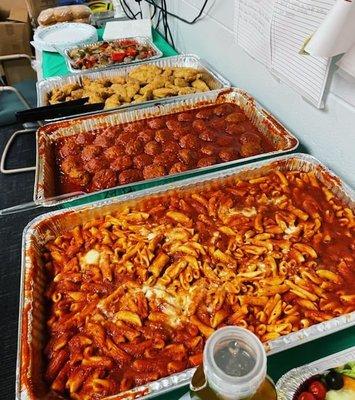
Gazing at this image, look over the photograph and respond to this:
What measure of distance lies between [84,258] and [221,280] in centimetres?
50

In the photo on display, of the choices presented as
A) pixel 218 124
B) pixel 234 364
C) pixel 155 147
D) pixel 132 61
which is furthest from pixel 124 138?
pixel 234 364

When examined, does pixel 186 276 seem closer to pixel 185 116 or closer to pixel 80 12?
pixel 185 116

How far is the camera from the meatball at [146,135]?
201cm

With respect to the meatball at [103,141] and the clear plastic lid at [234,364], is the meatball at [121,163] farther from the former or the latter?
the clear plastic lid at [234,364]

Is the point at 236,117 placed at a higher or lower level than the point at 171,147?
higher

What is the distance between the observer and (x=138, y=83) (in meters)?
2.52

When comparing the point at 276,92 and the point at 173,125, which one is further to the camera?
the point at 173,125

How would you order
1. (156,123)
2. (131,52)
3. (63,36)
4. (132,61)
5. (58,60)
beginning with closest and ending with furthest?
(156,123) → (132,61) → (131,52) → (58,60) → (63,36)

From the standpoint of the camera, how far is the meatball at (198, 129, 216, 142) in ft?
6.50

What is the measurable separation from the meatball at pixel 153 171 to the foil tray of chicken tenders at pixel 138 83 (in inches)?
21.5

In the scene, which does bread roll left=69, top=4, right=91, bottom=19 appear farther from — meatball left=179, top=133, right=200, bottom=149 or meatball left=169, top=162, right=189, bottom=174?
meatball left=169, top=162, right=189, bottom=174

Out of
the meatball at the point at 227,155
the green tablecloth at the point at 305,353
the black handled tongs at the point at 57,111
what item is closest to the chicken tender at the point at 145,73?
the black handled tongs at the point at 57,111

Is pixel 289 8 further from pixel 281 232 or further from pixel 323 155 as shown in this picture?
pixel 281 232

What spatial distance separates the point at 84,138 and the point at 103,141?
0.12 meters
